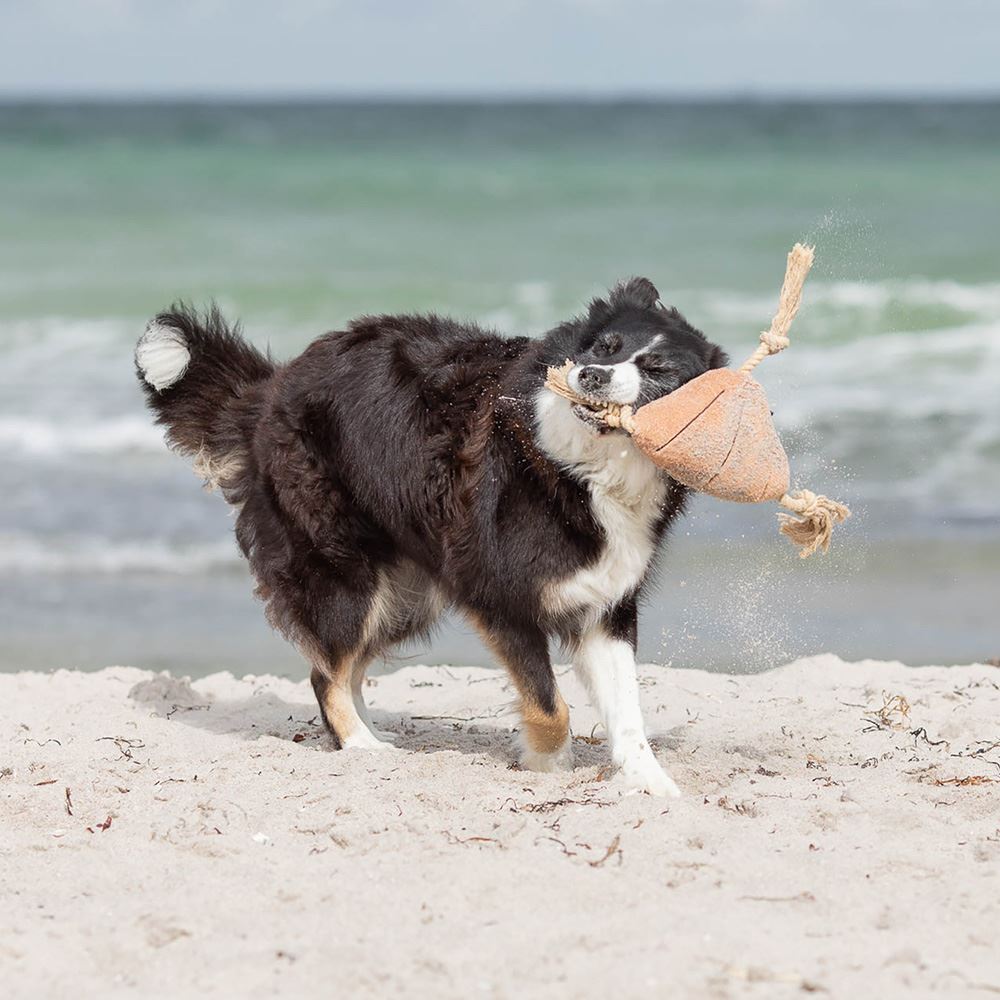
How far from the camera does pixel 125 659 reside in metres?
7.31

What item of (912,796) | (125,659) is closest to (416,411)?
(912,796)

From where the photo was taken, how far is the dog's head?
4.27 meters

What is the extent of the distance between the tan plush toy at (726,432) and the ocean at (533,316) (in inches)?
37.5

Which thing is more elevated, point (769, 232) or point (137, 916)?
point (769, 232)

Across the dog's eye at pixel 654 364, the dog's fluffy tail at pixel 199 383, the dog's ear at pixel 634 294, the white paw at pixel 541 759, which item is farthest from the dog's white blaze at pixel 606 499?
the dog's fluffy tail at pixel 199 383

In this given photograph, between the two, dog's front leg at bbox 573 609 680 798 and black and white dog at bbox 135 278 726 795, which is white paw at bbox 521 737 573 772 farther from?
dog's front leg at bbox 573 609 680 798

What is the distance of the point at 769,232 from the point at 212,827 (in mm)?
18003

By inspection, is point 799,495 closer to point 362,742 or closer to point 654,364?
point 654,364

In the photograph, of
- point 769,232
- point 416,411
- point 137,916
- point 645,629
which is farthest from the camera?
point 769,232

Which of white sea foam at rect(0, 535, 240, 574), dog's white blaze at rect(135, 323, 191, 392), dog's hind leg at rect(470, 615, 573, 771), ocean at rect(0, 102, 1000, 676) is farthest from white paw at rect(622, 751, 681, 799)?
white sea foam at rect(0, 535, 240, 574)

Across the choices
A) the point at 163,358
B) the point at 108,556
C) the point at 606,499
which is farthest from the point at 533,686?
the point at 108,556

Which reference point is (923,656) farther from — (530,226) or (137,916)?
(530,226)

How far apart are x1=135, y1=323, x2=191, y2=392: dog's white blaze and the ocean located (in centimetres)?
Result: 195

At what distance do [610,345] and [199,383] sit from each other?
1.93 metres
